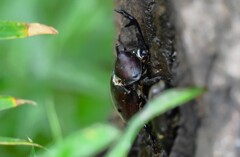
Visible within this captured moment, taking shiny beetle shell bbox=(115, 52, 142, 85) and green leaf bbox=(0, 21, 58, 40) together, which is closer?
green leaf bbox=(0, 21, 58, 40)

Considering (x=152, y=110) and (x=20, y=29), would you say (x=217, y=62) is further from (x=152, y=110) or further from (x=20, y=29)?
(x=20, y=29)

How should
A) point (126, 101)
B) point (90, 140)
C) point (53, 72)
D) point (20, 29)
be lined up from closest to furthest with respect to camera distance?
point (90, 140) < point (20, 29) < point (126, 101) < point (53, 72)

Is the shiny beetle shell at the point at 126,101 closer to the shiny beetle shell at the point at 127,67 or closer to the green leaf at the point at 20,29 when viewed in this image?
the shiny beetle shell at the point at 127,67

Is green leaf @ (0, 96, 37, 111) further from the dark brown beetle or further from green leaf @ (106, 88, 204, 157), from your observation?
green leaf @ (106, 88, 204, 157)

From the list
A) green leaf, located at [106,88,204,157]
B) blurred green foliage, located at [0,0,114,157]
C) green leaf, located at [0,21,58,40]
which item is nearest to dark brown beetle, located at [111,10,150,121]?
green leaf, located at [0,21,58,40]

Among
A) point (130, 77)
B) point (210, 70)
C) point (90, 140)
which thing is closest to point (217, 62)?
point (210, 70)

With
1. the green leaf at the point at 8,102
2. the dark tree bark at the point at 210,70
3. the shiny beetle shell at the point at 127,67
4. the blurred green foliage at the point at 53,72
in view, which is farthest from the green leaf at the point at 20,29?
the blurred green foliage at the point at 53,72
